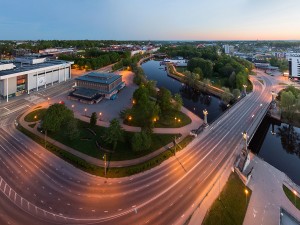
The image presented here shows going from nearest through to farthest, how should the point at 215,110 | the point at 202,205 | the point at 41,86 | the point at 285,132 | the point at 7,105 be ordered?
the point at 202,205 < the point at 285,132 < the point at 7,105 < the point at 215,110 < the point at 41,86

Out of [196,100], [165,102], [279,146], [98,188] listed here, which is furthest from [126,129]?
[196,100]

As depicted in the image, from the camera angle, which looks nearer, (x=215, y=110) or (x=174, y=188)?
(x=174, y=188)

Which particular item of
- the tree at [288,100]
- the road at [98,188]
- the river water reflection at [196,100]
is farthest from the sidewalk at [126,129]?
the tree at [288,100]

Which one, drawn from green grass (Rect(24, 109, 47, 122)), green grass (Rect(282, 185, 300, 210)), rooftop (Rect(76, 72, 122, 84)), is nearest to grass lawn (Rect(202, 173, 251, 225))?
green grass (Rect(282, 185, 300, 210))

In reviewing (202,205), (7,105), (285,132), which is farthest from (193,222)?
(7,105)

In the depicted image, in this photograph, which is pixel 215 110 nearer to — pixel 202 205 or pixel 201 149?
pixel 201 149

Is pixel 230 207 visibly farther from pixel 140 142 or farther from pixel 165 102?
pixel 165 102

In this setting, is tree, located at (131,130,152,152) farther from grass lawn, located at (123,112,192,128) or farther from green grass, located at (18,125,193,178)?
grass lawn, located at (123,112,192,128)
